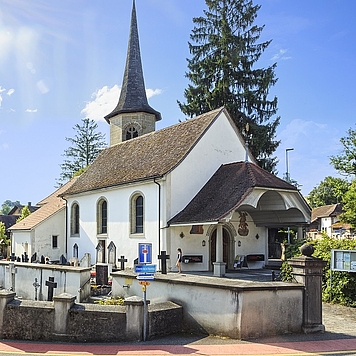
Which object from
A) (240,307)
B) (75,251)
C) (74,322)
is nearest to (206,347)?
(240,307)

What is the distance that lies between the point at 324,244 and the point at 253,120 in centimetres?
2735

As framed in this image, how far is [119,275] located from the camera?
15.2m

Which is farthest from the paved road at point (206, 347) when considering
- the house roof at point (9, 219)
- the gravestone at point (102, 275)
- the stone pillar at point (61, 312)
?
the house roof at point (9, 219)

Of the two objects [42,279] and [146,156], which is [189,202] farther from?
[42,279]

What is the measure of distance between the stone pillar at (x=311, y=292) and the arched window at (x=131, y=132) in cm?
2881

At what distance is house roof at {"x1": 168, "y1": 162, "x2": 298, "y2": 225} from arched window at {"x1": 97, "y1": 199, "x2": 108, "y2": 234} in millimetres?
7936

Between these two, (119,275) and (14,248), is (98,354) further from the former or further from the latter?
(14,248)

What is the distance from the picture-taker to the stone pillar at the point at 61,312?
34.6 feet

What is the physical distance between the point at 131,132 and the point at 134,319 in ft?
97.4

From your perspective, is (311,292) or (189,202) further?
(189,202)

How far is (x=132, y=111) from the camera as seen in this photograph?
39312mm

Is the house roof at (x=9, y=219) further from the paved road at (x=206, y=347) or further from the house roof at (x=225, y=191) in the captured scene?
the paved road at (x=206, y=347)

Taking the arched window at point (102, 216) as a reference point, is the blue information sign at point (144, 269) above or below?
below

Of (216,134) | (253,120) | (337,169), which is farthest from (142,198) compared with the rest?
(253,120)
